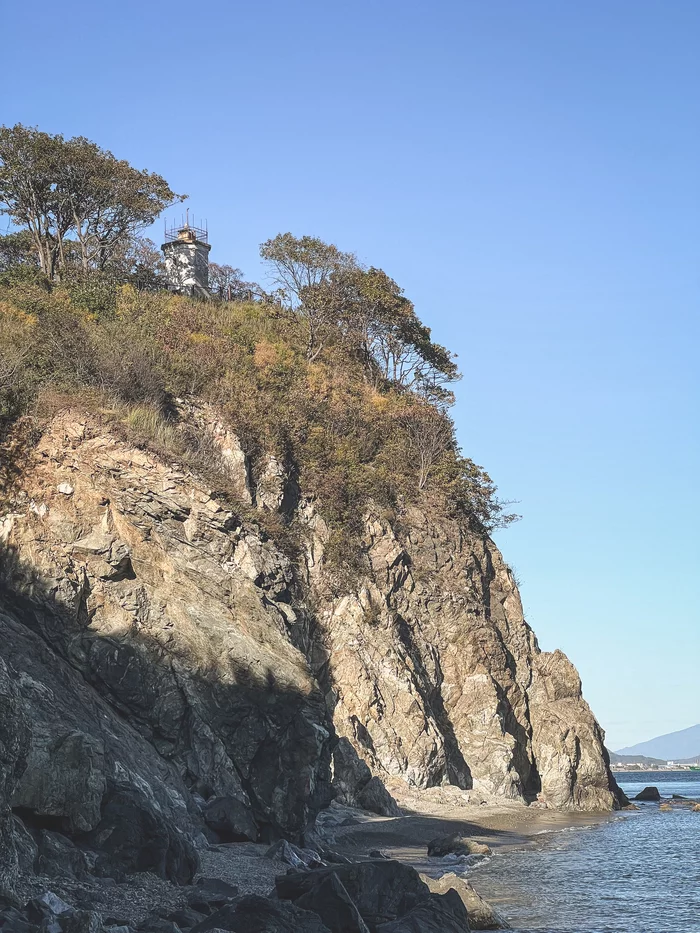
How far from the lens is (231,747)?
24344 mm

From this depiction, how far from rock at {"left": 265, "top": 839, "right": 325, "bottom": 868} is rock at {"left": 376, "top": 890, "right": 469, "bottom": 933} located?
15.8 ft

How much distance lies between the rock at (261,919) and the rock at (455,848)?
562 inches

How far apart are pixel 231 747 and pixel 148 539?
687 cm

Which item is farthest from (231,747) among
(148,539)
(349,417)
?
(349,417)

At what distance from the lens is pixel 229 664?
25359mm

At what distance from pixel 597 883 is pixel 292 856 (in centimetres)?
788

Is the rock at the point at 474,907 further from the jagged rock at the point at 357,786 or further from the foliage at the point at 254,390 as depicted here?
the foliage at the point at 254,390

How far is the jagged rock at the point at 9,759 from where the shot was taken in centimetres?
1202

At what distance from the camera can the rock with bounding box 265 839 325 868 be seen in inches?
766

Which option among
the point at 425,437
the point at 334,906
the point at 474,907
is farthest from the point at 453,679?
the point at 334,906

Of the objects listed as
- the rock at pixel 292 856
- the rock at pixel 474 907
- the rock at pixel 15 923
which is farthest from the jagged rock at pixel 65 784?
the rock at pixel 474 907

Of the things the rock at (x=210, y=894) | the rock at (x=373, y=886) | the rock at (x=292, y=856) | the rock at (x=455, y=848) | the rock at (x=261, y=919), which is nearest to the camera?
the rock at (x=261, y=919)

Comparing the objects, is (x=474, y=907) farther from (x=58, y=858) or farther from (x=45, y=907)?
(x=45, y=907)

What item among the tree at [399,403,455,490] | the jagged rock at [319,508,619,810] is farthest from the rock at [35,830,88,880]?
the tree at [399,403,455,490]
